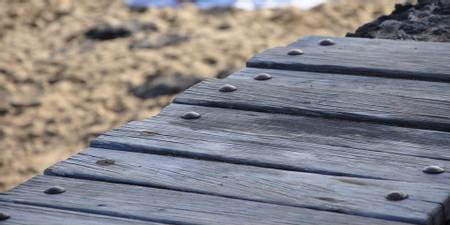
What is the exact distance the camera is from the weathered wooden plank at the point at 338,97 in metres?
2.26

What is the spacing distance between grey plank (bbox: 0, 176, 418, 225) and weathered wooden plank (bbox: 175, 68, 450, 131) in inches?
19.0

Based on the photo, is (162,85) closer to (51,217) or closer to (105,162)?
(105,162)

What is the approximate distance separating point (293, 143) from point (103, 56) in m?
3.76

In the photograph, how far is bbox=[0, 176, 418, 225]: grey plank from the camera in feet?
5.87

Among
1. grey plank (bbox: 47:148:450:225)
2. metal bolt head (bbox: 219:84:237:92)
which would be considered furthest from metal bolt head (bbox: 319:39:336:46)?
grey plank (bbox: 47:148:450:225)

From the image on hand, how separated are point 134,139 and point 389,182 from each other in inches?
20.0

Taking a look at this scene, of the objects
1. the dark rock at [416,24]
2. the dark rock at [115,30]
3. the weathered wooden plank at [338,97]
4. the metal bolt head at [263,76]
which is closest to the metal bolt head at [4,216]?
the weathered wooden plank at [338,97]

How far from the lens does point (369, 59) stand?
266 centimetres

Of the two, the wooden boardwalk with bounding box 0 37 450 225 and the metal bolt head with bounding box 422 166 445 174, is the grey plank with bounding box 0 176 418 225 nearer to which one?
the wooden boardwalk with bounding box 0 37 450 225

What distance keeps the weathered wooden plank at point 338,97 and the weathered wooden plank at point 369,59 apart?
36mm

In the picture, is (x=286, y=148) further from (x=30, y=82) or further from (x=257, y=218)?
(x=30, y=82)

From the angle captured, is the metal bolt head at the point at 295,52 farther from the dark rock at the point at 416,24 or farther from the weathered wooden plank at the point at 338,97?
the dark rock at the point at 416,24

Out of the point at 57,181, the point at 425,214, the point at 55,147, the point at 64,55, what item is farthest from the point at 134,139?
the point at 64,55

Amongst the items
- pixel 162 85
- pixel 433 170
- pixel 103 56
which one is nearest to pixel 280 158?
pixel 433 170
